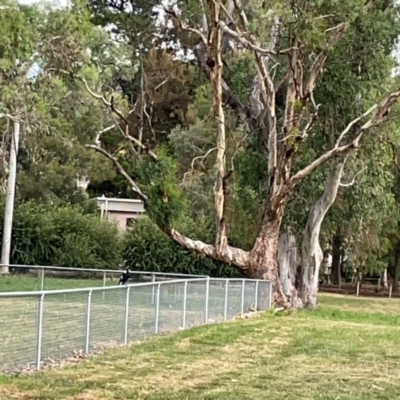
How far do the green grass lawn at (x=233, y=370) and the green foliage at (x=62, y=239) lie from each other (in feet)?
69.6

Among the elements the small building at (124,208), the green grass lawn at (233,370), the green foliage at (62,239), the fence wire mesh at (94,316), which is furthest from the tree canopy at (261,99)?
the small building at (124,208)

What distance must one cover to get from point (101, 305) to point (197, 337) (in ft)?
10.1

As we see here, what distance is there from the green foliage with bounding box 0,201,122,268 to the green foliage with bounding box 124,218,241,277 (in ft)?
3.34

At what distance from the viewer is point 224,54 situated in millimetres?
31031

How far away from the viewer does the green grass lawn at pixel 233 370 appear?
31.6 feet

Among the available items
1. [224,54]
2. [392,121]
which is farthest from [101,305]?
[224,54]

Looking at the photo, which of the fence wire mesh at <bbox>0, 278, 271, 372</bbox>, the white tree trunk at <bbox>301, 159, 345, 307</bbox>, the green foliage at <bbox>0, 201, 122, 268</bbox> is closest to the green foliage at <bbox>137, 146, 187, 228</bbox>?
the fence wire mesh at <bbox>0, 278, 271, 372</bbox>

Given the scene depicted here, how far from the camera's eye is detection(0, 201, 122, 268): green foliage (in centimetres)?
3853

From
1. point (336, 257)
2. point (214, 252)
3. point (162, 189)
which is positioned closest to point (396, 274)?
point (336, 257)

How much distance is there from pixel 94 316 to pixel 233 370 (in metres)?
2.50

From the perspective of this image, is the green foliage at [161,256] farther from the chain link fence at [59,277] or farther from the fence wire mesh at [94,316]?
the fence wire mesh at [94,316]

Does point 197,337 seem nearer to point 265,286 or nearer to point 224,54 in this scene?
point 265,286

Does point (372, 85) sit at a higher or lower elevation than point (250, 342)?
higher

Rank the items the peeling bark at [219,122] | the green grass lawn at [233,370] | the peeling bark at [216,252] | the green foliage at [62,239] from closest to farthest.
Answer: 1. the green grass lawn at [233,370]
2. the peeling bark at [219,122]
3. the peeling bark at [216,252]
4. the green foliage at [62,239]
